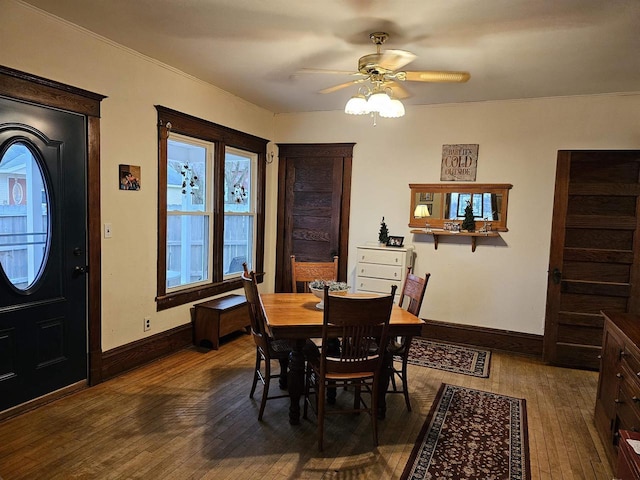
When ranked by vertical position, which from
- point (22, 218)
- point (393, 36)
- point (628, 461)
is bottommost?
point (628, 461)

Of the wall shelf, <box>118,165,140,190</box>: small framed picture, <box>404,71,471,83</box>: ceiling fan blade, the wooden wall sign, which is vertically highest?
<box>404,71,471,83</box>: ceiling fan blade

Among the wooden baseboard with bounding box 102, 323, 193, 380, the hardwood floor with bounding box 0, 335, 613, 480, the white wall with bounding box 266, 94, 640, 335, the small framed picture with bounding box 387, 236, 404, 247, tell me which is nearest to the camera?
the hardwood floor with bounding box 0, 335, 613, 480

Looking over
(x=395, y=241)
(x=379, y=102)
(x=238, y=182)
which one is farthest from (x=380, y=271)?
(x=379, y=102)

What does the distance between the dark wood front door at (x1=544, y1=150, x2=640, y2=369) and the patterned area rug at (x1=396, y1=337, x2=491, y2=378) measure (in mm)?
695

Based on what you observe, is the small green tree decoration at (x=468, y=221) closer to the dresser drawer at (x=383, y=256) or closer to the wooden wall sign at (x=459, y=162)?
the wooden wall sign at (x=459, y=162)

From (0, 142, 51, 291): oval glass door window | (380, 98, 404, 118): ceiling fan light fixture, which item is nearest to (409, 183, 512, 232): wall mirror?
(380, 98, 404, 118): ceiling fan light fixture

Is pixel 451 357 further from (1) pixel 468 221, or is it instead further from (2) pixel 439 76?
(2) pixel 439 76

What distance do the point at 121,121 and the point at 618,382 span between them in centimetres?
387

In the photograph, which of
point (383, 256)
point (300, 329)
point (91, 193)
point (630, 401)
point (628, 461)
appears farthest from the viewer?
point (383, 256)

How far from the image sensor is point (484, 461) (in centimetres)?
247

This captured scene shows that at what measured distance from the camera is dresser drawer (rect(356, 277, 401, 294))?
466 cm

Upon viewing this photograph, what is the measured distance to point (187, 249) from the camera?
439 centimetres

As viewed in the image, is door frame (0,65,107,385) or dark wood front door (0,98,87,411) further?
door frame (0,65,107,385)

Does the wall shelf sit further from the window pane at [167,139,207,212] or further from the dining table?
the window pane at [167,139,207,212]
